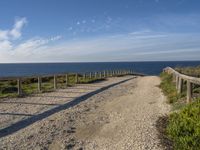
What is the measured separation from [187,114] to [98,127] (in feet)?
8.40

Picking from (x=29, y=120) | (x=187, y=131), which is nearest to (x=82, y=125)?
(x=29, y=120)

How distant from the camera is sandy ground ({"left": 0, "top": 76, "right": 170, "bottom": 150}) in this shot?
827 centimetres

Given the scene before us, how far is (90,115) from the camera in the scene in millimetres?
12047

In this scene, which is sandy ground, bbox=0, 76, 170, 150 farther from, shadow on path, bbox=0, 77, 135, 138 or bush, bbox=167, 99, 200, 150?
bush, bbox=167, 99, 200, 150

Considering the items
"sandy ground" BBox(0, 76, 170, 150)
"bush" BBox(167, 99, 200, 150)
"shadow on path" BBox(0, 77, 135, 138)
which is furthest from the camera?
"shadow on path" BBox(0, 77, 135, 138)

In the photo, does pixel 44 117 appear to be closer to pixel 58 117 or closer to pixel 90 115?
pixel 58 117

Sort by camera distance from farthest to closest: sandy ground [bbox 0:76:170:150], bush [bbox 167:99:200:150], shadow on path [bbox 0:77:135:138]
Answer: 1. shadow on path [bbox 0:77:135:138]
2. sandy ground [bbox 0:76:170:150]
3. bush [bbox 167:99:200:150]

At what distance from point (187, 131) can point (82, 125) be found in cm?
348

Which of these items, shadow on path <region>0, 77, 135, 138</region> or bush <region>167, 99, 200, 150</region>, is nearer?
bush <region>167, 99, 200, 150</region>

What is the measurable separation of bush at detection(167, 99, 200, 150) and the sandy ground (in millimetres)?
→ 382

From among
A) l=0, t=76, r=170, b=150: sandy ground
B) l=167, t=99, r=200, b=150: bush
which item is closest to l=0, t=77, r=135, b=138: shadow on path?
l=0, t=76, r=170, b=150: sandy ground

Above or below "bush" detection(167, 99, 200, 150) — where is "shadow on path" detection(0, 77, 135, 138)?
below

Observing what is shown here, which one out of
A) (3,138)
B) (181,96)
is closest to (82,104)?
(181,96)

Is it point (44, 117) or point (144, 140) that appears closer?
point (144, 140)
